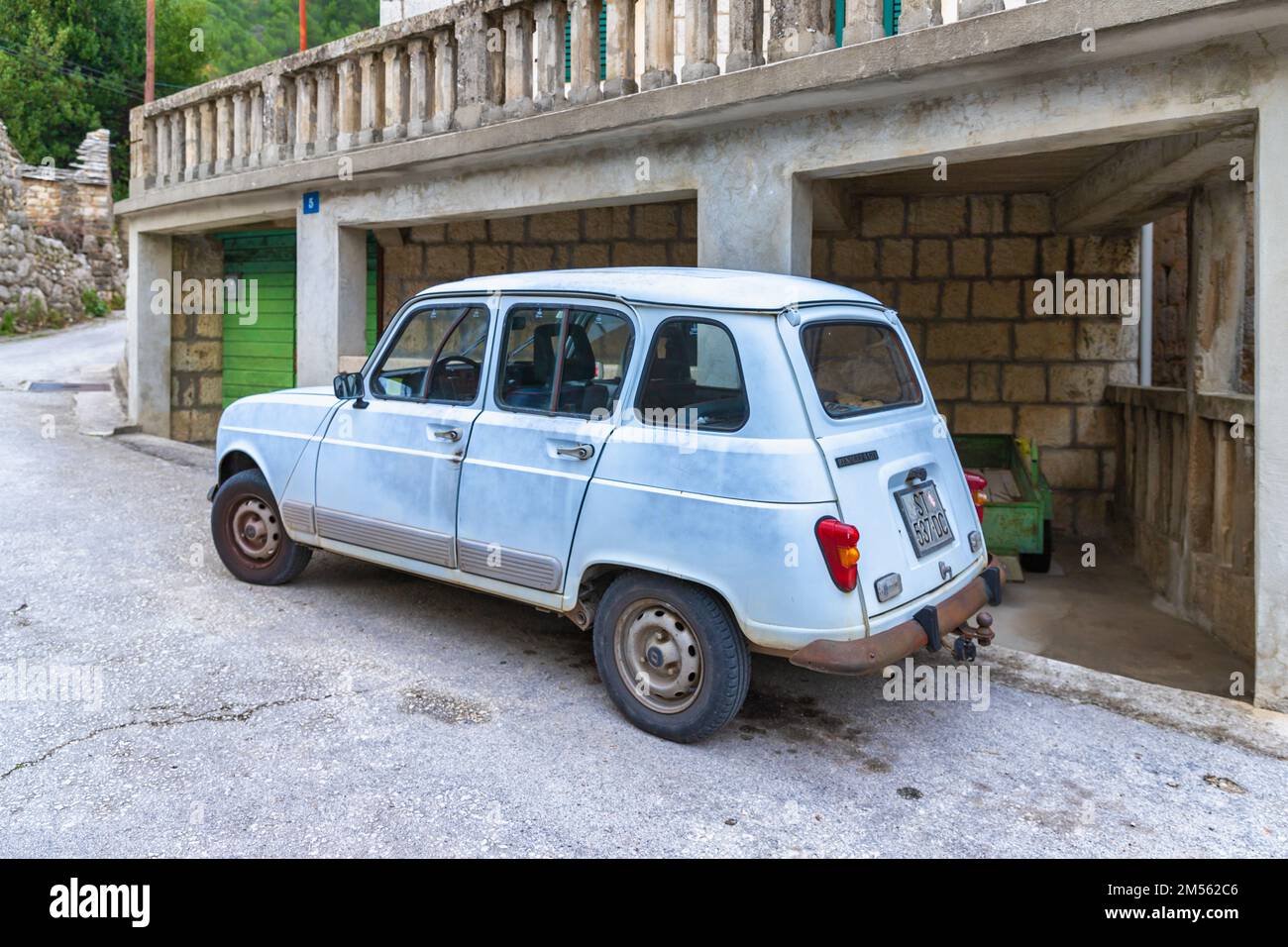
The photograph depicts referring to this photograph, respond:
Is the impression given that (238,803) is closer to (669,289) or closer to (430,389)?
(430,389)

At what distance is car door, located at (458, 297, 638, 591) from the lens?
393 cm

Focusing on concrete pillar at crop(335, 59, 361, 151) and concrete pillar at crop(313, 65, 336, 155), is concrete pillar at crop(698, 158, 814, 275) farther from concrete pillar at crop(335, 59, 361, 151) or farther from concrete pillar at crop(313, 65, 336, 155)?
concrete pillar at crop(313, 65, 336, 155)

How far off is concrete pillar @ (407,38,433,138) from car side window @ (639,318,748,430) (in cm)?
465

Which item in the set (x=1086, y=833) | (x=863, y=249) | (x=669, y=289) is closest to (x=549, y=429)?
(x=669, y=289)

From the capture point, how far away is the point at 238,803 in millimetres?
3131

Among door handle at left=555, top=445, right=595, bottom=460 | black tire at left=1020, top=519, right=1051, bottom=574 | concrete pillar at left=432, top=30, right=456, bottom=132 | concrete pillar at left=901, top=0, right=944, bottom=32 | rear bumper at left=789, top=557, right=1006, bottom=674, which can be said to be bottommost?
black tire at left=1020, top=519, right=1051, bottom=574

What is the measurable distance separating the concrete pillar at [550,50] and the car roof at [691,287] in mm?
2673

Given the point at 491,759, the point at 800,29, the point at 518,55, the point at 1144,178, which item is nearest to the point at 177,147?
the point at 518,55

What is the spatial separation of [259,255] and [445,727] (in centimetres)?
924

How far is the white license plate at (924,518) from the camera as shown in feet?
12.0

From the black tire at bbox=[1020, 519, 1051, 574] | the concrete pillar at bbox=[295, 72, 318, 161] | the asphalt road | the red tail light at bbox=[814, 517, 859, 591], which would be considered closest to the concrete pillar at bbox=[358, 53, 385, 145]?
the concrete pillar at bbox=[295, 72, 318, 161]

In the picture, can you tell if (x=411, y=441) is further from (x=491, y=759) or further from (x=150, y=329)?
(x=150, y=329)

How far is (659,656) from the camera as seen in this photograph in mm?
3688

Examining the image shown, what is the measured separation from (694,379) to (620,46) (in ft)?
11.2
